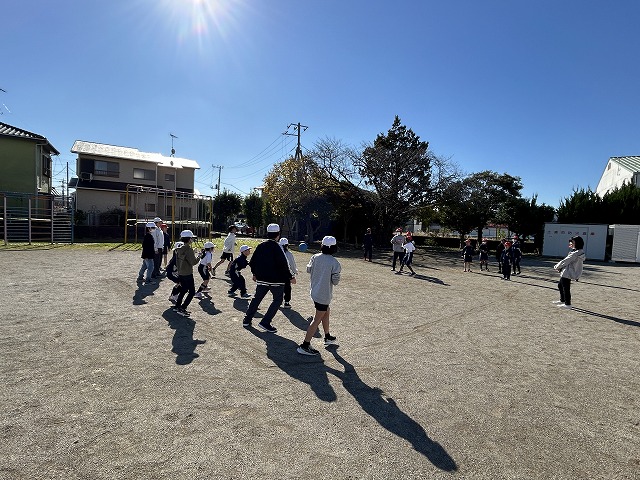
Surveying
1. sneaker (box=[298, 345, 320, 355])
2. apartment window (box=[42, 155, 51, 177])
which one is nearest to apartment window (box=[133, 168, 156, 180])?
apartment window (box=[42, 155, 51, 177])

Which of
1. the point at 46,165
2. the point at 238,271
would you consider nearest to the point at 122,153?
the point at 46,165

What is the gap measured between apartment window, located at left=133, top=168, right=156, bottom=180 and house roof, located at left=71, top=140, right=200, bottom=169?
102 cm

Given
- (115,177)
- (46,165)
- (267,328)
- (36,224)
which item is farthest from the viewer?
(115,177)

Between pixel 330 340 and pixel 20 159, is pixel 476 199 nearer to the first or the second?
pixel 330 340

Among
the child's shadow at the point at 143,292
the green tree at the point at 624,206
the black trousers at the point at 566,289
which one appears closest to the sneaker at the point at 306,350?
the child's shadow at the point at 143,292

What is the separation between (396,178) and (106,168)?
23.9 m

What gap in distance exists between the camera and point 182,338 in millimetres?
5695

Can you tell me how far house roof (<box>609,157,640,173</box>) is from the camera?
32259 millimetres

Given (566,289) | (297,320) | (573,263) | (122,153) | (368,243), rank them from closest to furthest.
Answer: (297,320) → (573,263) → (566,289) → (368,243) → (122,153)

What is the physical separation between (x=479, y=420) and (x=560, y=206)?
3204 centimetres

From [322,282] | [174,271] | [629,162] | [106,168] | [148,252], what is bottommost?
[174,271]

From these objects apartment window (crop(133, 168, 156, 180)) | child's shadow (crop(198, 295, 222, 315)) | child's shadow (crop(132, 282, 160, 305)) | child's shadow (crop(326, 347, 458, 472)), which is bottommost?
child's shadow (crop(326, 347, 458, 472))

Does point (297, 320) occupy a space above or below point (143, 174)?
below

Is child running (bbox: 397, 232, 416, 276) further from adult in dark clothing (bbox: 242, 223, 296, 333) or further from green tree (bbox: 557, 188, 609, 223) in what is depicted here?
green tree (bbox: 557, 188, 609, 223)
